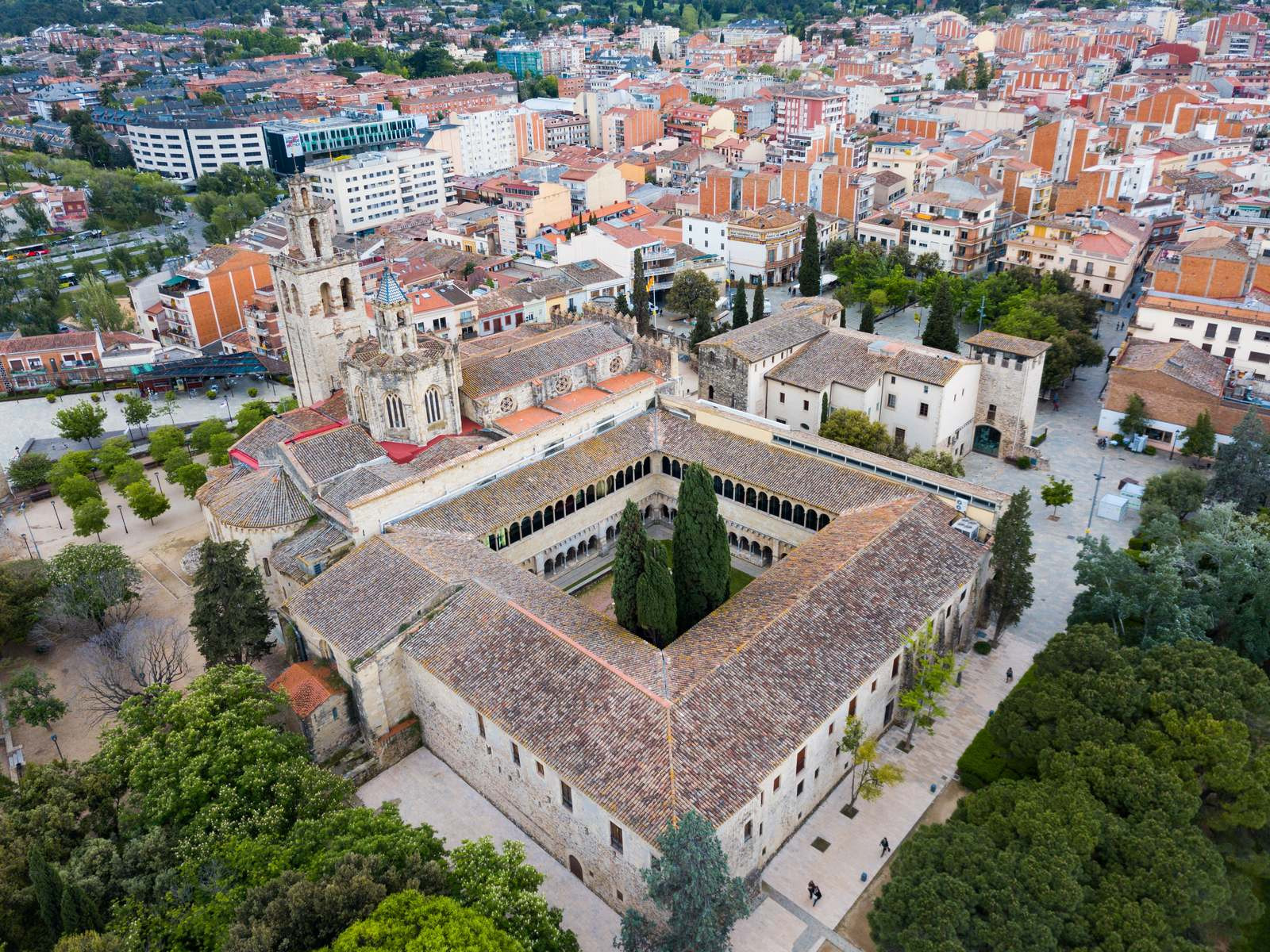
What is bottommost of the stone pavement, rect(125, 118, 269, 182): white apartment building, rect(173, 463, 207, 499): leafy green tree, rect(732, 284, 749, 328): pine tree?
the stone pavement

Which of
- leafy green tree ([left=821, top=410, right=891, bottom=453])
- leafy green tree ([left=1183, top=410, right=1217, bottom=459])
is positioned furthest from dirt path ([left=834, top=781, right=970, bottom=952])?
leafy green tree ([left=1183, top=410, right=1217, bottom=459])

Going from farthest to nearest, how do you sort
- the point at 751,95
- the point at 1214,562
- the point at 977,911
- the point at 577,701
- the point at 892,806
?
the point at 751,95, the point at 1214,562, the point at 892,806, the point at 577,701, the point at 977,911

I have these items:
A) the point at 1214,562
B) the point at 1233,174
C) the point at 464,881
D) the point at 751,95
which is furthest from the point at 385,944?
the point at 751,95

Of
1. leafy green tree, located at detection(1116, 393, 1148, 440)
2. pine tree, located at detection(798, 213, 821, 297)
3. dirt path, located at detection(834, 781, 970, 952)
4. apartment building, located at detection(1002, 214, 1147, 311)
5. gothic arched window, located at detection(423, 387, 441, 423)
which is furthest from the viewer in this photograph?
pine tree, located at detection(798, 213, 821, 297)

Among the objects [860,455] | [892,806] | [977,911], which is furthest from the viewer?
[860,455]

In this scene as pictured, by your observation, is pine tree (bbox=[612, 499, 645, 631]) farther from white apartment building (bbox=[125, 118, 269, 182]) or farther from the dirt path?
white apartment building (bbox=[125, 118, 269, 182])

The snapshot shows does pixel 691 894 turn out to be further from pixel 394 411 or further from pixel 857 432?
pixel 857 432

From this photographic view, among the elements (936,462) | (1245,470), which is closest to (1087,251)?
(1245,470)

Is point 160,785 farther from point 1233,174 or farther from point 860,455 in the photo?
point 1233,174

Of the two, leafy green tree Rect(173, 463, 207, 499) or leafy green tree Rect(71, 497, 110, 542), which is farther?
leafy green tree Rect(173, 463, 207, 499)
